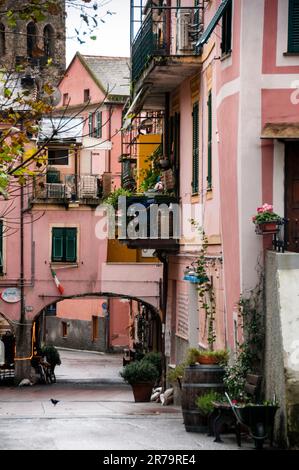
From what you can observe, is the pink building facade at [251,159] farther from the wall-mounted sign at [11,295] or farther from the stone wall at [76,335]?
the stone wall at [76,335]

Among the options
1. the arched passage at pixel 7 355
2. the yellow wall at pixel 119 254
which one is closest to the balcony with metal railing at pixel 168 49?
the yellow wall at pixel 119 254

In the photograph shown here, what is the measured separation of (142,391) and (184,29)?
9225 millimetres

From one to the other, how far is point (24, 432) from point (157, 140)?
703 inches

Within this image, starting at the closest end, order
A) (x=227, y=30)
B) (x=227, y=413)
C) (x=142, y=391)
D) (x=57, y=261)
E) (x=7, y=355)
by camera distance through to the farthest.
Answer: (x=227, y=413) < (x=227, y=30) < (x=142, y=391) < (x=57, y=261) < (x=7, y=355)

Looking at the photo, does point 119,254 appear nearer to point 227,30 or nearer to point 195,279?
point 195,279

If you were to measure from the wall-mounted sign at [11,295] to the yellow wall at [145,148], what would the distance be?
9.24 meters

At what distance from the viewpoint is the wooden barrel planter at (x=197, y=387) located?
21.3 m

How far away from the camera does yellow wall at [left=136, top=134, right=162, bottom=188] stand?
3744cm

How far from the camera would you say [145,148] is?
130 ft

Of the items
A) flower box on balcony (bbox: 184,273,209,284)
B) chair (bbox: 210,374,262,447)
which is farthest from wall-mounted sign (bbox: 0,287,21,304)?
chair (bbox: 210,374,262,447)

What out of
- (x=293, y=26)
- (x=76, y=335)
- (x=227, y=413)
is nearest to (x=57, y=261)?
(x=76, y=335)
